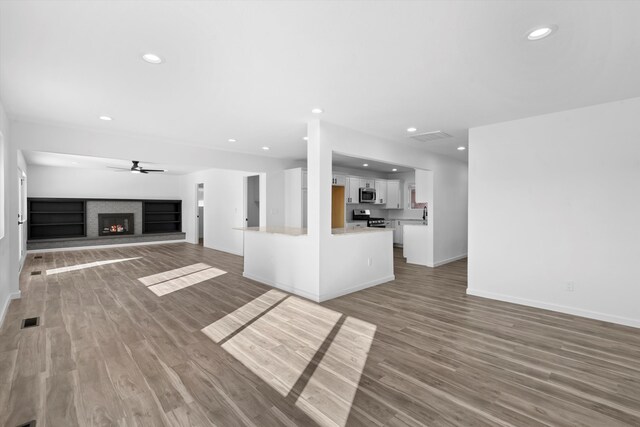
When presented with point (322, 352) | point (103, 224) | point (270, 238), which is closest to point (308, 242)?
point (270, 238)

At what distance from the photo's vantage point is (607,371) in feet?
8.18

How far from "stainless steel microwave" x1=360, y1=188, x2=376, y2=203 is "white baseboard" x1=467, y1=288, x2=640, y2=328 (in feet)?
15.2

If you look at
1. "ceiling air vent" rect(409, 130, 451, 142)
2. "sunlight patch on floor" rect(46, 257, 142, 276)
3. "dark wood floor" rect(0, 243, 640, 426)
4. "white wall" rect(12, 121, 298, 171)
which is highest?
"ceiling air vent" rect(409, 130, 451, 142)

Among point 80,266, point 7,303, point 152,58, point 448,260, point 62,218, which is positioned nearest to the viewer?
point 152,58

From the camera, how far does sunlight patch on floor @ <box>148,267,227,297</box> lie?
493 cm

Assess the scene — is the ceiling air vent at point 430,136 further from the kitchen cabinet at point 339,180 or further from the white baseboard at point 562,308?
the kitchen cabinet at point 339,180

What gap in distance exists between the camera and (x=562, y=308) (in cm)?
391

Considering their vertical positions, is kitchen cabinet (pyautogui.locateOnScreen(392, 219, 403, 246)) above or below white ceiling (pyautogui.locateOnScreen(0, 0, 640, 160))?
below

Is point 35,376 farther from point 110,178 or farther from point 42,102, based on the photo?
point 110,178

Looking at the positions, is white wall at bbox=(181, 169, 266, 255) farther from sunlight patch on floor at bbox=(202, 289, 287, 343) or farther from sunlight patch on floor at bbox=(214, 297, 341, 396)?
sunlight patch on floor at bbox=(214, 297, 341, 396)

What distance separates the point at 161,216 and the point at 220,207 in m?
3.55

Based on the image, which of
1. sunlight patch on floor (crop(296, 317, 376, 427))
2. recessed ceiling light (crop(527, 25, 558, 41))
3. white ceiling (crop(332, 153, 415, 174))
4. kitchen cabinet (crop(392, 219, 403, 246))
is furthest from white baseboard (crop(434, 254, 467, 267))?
recessed ceiling light (crop(527, 25, 558, 41))

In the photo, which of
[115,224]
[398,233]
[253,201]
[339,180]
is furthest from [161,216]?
[398,233]

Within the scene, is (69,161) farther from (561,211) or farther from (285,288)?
(561,211)
